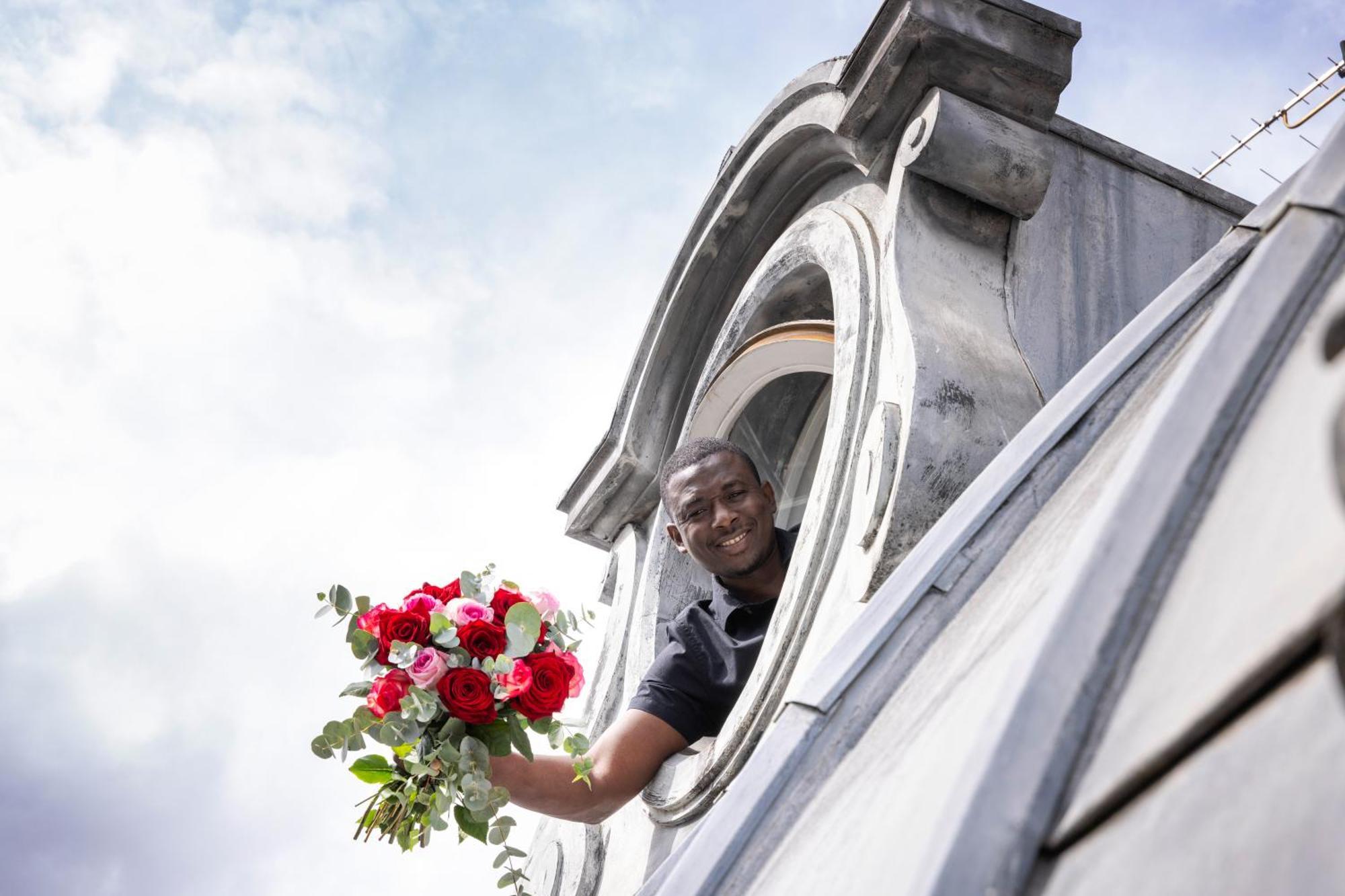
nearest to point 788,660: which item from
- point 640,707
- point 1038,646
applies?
point 640,707

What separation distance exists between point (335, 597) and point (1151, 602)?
8.83 feet

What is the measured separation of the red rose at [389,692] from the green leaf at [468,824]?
38cm

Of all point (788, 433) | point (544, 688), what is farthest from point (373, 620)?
point (788, 433)

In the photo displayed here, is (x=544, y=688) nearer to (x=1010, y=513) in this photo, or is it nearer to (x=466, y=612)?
(x=466, y=612)

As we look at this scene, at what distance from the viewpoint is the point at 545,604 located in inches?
138

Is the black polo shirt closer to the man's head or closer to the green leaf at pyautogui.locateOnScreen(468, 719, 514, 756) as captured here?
the man's head

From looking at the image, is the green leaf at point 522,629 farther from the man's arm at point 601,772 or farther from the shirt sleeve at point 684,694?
the shirt sleeve at point 684,694

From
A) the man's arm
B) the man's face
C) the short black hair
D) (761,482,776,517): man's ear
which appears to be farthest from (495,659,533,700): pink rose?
(761,482,776,517): man's ear

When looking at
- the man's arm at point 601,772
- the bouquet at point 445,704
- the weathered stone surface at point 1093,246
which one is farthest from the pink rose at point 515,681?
the weathered stone surface at point 1093,246

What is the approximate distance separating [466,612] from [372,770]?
540mm

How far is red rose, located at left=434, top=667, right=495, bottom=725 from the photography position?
124 inches

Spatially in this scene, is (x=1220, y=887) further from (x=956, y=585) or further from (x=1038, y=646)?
(x=956, y=585)

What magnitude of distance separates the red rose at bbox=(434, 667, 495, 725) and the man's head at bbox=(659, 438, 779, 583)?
1169 millimetres

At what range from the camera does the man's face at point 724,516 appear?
409cm
